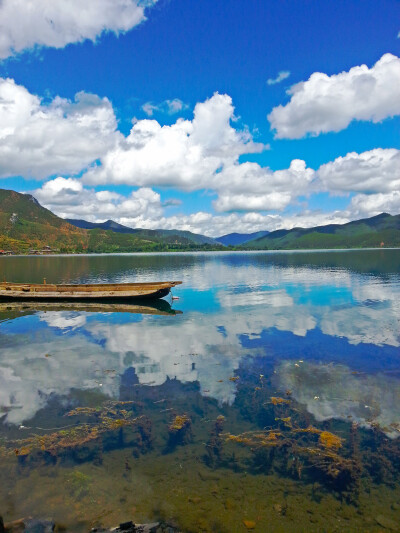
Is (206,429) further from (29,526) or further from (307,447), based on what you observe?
(29,526)

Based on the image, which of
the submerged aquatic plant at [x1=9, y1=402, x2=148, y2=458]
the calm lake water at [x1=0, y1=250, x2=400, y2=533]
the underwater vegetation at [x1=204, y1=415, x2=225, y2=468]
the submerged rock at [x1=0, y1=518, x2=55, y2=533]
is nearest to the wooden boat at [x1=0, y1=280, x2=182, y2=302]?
the calm lake water at [x1=0, y1=250, x2=400, y2=533]

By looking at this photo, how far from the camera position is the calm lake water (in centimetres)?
979

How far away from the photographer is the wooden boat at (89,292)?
49.0m

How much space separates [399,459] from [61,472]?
1243 cm

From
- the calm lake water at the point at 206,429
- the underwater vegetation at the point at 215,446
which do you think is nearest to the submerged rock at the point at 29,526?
the calm lake water at the point at 206,429

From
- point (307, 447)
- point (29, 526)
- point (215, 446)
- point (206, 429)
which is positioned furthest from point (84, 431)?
point (307, 447)

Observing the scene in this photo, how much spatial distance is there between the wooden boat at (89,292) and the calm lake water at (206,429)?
1838 centimetres

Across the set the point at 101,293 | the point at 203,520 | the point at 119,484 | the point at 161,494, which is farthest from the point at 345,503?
the point at 101,293

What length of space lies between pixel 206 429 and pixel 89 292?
134ft

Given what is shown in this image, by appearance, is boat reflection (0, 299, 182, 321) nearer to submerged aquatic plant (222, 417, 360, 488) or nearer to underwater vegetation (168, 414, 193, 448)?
underwater vegetation (168, 414, 193, 448)

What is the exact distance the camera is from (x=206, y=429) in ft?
46.0

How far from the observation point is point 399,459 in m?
11.9

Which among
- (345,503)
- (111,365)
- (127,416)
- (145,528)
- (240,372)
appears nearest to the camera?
(145,528)

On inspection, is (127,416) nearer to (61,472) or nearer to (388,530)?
(61,472)
